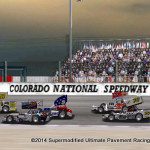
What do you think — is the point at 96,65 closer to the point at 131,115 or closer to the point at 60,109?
the point at 60,109

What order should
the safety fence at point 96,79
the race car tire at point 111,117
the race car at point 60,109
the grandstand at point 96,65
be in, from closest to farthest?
the race car tire at point 111,117 < the race car at point 60,109 < the safety fence at point 96,79 < the grandstand at point 96,65

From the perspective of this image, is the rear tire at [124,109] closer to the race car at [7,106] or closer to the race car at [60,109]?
the race car at [60,109]

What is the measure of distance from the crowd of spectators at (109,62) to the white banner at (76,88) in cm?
142

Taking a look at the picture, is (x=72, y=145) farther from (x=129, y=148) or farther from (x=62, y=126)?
(x=62, y=126)

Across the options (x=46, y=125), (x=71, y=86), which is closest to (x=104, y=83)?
(x=71, y=86)

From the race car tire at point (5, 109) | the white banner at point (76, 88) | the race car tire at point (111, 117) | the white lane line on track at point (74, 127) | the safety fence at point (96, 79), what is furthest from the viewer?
the safety fence at point (96, 79)

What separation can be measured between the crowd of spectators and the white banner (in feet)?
4.66

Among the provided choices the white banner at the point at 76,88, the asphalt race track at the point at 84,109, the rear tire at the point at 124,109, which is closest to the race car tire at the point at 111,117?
the asphalt race track at the point at 84,109

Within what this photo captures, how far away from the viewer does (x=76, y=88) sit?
34594 millimetres

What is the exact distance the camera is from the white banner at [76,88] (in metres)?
34.2

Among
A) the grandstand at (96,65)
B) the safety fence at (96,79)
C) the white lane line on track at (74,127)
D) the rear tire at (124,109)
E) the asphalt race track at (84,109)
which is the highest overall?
the grandstand at (96,65)

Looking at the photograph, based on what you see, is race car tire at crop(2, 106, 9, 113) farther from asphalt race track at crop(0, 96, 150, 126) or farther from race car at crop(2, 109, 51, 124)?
race car at crop(2, 109, 51, 124)

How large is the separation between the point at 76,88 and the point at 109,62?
9.06 metres

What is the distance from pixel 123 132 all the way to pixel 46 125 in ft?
13.0
